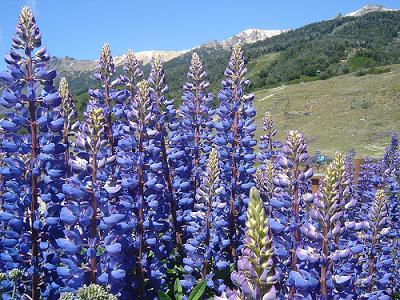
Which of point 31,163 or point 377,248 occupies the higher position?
point 31,163

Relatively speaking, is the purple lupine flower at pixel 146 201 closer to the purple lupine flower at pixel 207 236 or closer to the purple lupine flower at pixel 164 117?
the purple lupine flower at pixel 207 236

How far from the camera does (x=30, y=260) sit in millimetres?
3229

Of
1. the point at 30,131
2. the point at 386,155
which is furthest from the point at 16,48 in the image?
the point at 386,155

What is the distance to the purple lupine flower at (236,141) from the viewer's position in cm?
479

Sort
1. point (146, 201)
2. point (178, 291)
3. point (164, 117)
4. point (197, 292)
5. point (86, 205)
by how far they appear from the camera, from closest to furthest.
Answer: point (86, 205)
point (197, 292)
point (178, 291)
point (146, 201)
point (164, 117)

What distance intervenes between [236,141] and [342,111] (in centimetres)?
4594

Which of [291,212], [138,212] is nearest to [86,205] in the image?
[138,212]

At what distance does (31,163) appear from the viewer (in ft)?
10.9

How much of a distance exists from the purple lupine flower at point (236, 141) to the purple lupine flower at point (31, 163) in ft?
6.19

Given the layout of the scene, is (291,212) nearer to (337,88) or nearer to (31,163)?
(31,163)

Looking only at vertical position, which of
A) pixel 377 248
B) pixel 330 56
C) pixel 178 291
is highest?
pixel 178 291

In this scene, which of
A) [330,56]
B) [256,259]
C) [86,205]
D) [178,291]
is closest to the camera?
[256,259]

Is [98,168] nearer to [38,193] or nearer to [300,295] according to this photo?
[38,193]

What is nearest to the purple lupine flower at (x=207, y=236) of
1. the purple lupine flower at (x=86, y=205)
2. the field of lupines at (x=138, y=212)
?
the field of lupines at (x=138, y=212)
